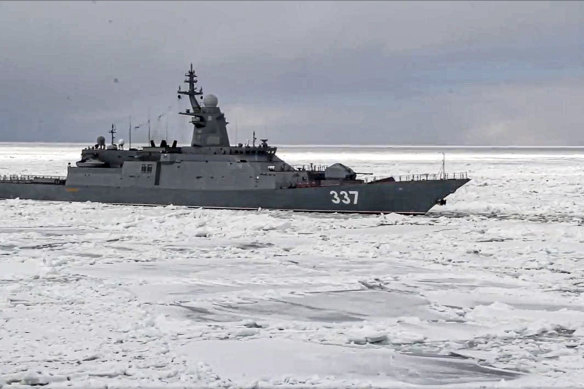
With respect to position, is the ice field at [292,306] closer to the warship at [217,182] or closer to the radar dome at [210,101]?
the warship at [217,182]

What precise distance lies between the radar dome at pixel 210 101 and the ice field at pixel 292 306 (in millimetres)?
10487

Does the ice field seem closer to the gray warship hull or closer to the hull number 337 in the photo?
the gray warship hull

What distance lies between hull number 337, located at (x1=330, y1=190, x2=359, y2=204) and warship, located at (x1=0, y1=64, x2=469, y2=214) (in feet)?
0.13

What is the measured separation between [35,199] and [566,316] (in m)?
27.9

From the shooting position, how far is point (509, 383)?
6492mm

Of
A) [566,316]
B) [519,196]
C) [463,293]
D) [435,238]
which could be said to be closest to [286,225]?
[435,238]

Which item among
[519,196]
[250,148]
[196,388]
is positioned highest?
[250,148]

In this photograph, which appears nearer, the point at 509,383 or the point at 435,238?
the point at 509,383

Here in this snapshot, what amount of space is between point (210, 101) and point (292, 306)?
20.1 m

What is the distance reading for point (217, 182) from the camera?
86.2 ft

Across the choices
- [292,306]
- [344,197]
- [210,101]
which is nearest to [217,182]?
[210,101]

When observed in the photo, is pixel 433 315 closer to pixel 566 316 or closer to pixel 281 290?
pixel 566 316

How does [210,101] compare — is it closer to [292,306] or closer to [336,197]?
[336,197]

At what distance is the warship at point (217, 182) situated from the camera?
24234mm
